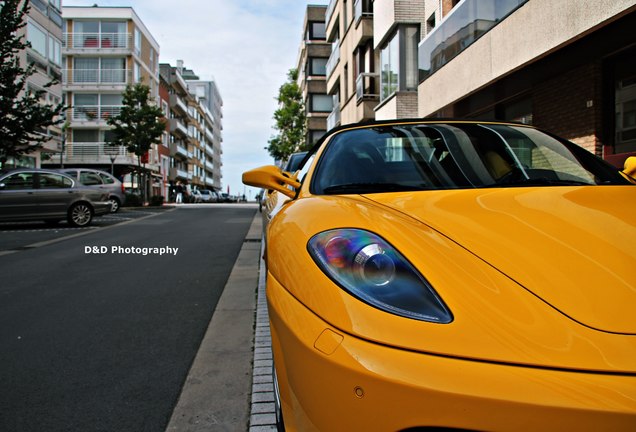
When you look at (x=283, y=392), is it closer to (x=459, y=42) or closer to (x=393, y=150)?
(x=393, y=150)

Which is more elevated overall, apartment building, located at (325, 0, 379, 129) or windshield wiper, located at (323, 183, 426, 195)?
apartment building, located at (325, 0, 379, 129)

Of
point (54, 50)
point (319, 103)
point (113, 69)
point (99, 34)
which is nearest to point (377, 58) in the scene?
point (319, 103)

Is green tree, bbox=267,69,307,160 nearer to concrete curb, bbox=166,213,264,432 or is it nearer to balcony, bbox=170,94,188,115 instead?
balcony, bbox=170,94,188,115

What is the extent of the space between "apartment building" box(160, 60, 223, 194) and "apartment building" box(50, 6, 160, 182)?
1256 cm

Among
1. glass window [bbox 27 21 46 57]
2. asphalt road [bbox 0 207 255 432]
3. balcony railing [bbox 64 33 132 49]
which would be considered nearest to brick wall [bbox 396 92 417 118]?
asphalt road [bbox 0 207 255 432]

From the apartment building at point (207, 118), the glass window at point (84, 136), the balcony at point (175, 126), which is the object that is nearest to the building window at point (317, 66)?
the glass window at point (84, 136)

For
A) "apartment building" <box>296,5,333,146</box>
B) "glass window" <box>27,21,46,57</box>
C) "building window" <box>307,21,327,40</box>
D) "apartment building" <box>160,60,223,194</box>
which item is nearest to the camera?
"glass window" <box>27,21,46,57</box>

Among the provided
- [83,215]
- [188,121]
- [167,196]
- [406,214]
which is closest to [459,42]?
[406,214]

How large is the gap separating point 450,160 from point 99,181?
16.5 metres

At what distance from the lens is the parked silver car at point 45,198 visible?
13.6 m

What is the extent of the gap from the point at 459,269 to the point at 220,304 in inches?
142

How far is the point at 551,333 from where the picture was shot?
1.17 m

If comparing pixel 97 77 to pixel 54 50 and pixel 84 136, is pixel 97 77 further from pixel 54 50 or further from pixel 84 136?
pixel 54 50

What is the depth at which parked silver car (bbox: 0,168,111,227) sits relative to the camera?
13.6 m
